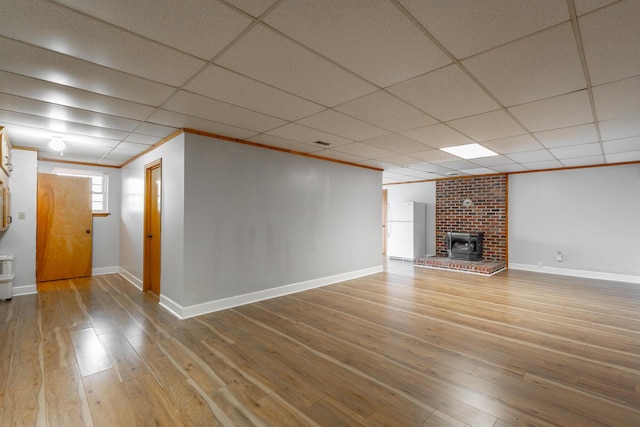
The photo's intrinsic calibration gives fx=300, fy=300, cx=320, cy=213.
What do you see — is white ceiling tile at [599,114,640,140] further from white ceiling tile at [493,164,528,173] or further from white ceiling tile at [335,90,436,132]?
white ceiling tile at [493,164,528,173]

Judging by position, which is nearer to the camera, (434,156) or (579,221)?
(434,156)

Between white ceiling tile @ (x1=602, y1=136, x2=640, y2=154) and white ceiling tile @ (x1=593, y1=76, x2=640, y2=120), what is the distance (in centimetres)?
139

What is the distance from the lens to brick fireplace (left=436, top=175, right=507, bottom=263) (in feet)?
23.6

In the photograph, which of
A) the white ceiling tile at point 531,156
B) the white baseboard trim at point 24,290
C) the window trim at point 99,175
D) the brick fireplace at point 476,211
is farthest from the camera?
the brick fireplace at point 476,211

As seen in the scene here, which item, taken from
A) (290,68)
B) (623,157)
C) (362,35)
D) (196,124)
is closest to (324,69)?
(290,68)

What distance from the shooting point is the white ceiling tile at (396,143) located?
13.1 feet

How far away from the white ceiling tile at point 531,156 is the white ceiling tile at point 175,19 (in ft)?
16.2

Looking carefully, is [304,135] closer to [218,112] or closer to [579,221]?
[218,112]

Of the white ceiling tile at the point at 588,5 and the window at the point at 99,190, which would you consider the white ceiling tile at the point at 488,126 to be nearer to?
the white ceiling tile at the point at 588,5

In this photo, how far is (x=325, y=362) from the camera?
8.51 feet

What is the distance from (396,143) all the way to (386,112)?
1.30 metres

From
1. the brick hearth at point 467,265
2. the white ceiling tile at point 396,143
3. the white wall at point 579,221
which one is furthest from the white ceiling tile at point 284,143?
the white wall at point 579,221

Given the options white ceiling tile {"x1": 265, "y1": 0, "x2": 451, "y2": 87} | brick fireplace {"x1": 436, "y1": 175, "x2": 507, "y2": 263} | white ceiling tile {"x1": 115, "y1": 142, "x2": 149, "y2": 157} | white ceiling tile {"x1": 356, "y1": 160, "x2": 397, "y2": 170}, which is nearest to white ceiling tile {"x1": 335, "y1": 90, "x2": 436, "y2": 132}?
white ceiling tile {"x1": 265, "y1": 0, "x2": 451, "y2": 87}

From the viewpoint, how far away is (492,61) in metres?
2.04
